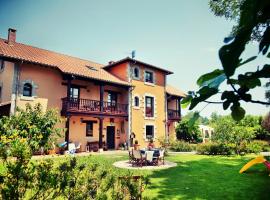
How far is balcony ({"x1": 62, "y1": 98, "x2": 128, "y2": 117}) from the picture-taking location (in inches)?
687

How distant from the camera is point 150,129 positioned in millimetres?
24250

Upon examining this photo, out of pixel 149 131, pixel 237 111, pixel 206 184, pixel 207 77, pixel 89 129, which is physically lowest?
pixel 206 184

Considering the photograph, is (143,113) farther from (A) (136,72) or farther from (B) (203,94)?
(B) (203,94)

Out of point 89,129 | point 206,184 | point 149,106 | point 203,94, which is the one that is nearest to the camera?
point 203,94

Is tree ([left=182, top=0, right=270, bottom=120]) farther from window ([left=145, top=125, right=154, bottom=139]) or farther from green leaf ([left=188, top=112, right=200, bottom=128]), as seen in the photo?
window ([left=145, top=125, right=154, bottom=139])

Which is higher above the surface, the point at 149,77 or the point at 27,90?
the point at 149,77

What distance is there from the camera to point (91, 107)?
18.9 metres

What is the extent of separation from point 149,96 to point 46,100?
10608 millimetres

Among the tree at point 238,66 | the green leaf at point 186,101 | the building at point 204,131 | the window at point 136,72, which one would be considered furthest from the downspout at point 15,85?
the building at point 204,131

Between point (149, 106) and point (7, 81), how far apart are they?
526 inches

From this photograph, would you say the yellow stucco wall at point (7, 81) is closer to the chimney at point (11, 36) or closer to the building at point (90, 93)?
the building at point (90, 93)

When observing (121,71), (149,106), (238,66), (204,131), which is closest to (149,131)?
(149,106)

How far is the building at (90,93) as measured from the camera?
16.4m

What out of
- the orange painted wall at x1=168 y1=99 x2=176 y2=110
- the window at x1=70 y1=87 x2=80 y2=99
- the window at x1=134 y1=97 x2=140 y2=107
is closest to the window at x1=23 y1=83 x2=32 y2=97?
the window at x1=70 y1=87 x2=80 y2=99
